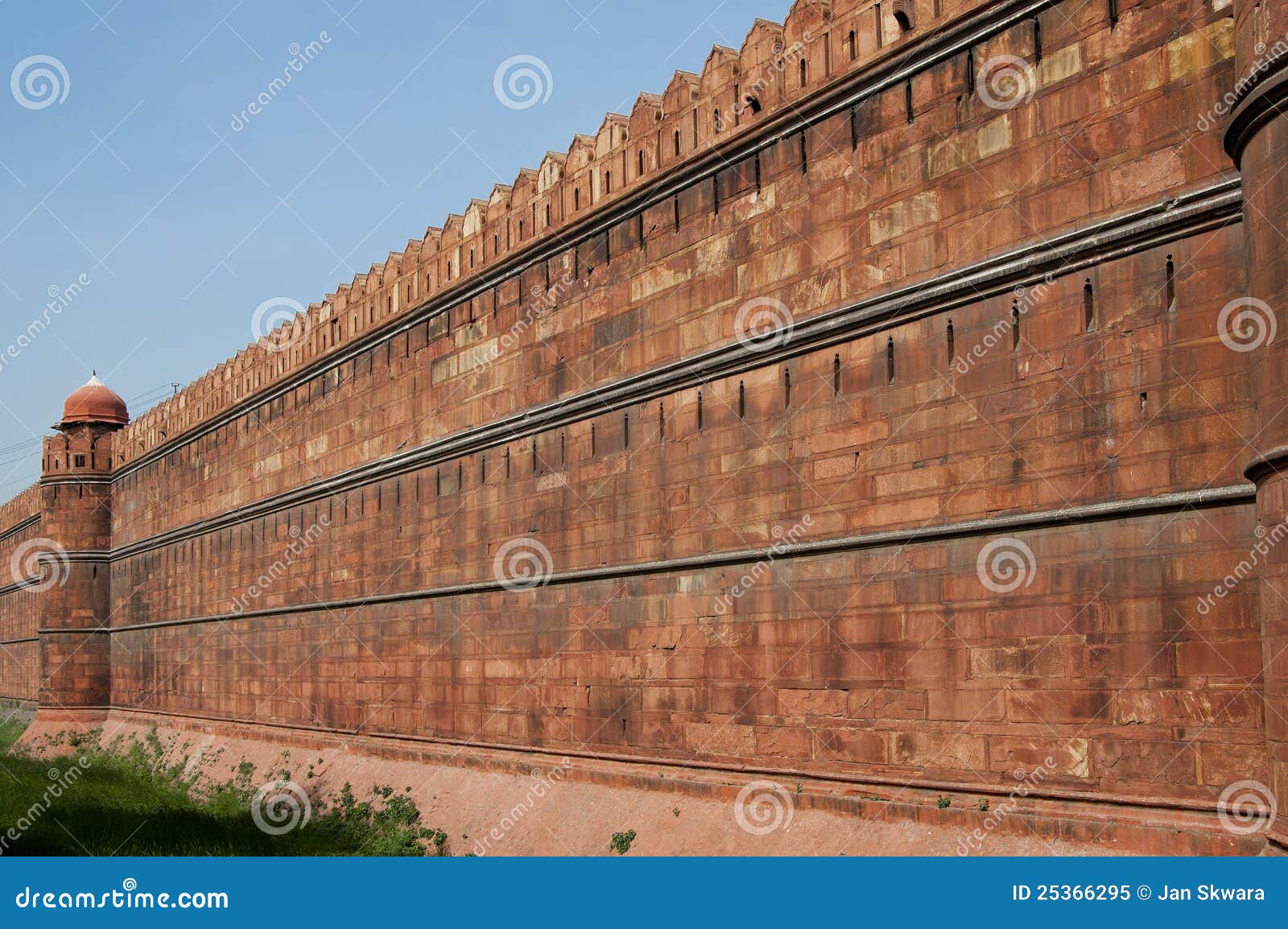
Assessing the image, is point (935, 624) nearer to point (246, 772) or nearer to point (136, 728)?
point (246, 772)

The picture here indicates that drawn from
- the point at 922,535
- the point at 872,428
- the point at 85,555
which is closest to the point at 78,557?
the point at 85,555

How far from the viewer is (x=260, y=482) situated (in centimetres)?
1773

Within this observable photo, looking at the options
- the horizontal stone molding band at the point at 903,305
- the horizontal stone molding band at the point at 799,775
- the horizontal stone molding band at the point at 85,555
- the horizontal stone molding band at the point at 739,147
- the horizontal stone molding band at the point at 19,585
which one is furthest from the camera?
the horizontal stone molding band at the point at 19,585

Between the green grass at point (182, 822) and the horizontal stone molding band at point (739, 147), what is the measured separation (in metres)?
4.54

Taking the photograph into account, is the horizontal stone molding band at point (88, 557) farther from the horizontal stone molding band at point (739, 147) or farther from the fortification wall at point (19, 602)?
the horizontal stone molding band at point (739, 147)

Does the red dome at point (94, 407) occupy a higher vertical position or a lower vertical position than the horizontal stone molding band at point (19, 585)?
higher

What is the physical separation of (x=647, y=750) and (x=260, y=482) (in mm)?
9150

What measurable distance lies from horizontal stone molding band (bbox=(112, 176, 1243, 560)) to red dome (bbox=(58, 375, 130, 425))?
13.0 metres

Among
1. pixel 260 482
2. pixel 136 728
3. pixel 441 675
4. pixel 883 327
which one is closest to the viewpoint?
pixel 883 327

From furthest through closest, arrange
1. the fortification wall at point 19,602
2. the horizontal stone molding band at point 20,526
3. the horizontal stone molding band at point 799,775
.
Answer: the horizontal stone molding band at point 20,526 → the fortification wall at point 19,602 → the horizontal stone molding band at point 799,775

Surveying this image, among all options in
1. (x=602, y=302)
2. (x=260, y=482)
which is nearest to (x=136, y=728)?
(x=260, y=482)

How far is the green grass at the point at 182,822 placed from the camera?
11.5m

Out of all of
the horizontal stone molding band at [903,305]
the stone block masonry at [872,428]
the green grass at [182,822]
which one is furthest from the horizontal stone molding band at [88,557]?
the horizontal stone molding band at [903,305]

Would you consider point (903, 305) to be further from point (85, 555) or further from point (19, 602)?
point (19, 602)
